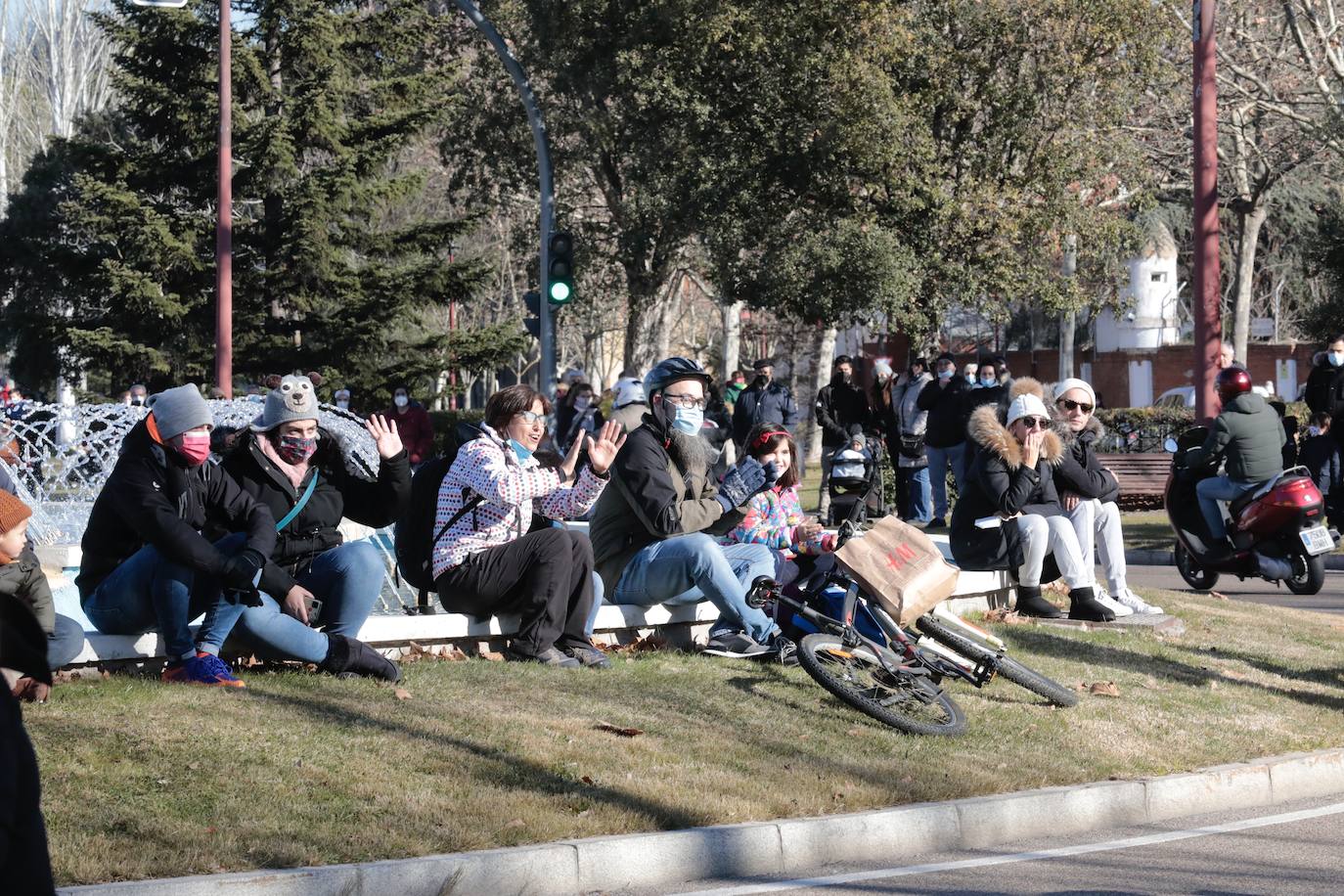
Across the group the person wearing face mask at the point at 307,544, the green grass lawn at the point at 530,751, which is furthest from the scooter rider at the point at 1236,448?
the person wearing face mask at the point at 307,544

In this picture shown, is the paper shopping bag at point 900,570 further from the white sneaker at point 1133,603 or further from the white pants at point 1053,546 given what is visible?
the white sneaker at point 1133,603

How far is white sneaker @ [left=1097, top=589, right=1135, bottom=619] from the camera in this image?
1084cm

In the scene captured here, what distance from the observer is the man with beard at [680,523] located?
899 centimetres

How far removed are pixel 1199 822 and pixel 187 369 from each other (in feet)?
93.7

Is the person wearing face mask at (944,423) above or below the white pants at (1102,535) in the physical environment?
above

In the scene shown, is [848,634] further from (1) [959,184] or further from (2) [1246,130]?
(2) [1246,130]

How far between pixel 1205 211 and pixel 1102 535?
707cm

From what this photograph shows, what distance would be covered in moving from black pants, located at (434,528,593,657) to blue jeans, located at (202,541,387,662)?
1.51 ft

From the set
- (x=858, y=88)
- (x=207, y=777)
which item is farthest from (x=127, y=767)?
(x=858, y=88)

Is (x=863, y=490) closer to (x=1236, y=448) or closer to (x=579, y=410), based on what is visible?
(x=1236, y=448)

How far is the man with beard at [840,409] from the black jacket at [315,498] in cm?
1213

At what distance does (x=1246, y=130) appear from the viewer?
35500 millimetres

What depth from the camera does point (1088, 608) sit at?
10781 millimetres

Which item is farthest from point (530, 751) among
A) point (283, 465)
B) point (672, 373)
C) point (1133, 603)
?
point (1133, 603)
